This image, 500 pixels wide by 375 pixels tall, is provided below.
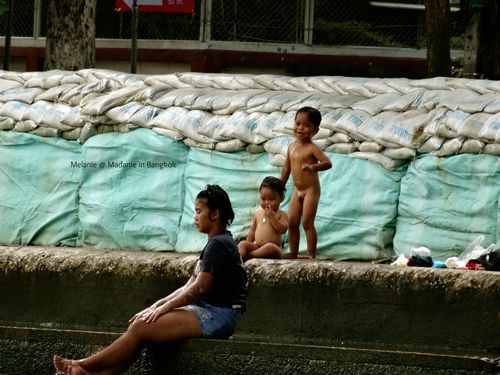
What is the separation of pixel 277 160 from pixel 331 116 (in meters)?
0.49

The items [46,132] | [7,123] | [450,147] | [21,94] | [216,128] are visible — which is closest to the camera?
[450,147]

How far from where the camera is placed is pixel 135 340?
720cm

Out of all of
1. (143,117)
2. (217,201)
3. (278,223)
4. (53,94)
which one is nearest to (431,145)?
(278,223)

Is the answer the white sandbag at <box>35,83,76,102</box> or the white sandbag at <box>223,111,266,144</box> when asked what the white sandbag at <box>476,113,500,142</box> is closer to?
the white sandbag at <box>223,111,266,144</box>

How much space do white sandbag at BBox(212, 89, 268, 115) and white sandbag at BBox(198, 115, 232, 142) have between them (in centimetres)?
6

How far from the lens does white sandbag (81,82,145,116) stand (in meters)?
11.1

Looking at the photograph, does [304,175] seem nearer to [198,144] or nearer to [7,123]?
[198,144]

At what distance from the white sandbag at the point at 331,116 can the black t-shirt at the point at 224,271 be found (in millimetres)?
3029

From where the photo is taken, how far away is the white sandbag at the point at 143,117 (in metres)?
11.0

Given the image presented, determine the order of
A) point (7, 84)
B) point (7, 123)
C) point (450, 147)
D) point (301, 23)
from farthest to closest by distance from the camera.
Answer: point (301, 23) → point (7, 84) → point (7, 123) → point (450, 147)

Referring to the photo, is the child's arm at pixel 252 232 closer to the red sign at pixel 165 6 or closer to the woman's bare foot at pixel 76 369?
the woman's bare foot at pixel 76 369

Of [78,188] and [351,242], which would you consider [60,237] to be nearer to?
[78,188]

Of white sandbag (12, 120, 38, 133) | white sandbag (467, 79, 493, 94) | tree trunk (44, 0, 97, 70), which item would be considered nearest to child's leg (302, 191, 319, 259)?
white sandbag (467, 79, 493, 94)

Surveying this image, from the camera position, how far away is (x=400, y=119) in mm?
10141
